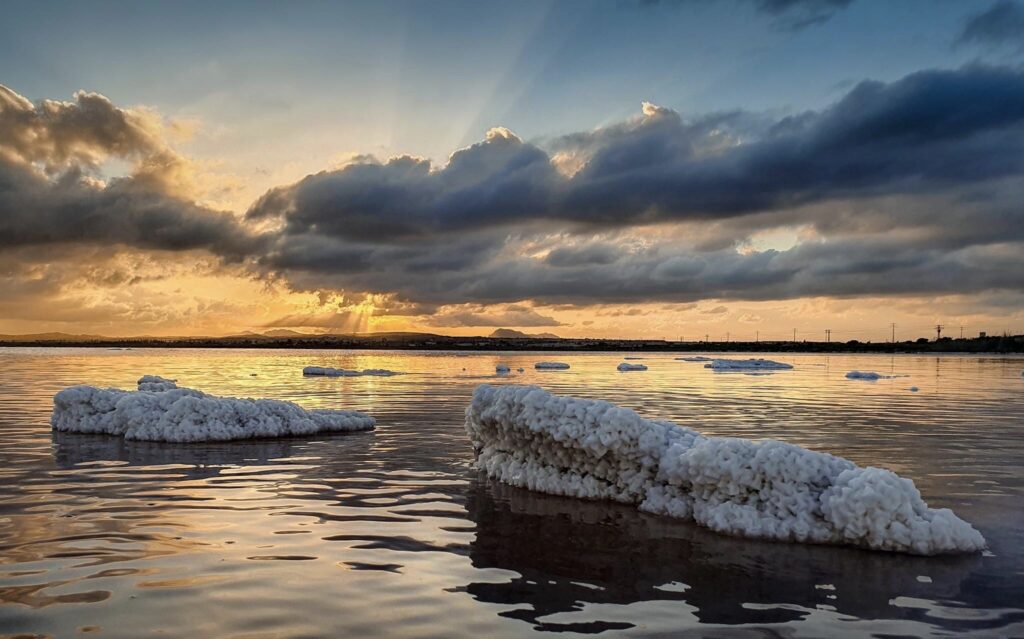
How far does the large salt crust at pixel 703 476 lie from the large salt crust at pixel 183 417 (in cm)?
599

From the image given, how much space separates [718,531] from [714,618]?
294cm

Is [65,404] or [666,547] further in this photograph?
[65,404]

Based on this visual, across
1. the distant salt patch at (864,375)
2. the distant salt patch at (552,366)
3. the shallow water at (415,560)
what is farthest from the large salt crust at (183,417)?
the distant salt patch at (552,366)

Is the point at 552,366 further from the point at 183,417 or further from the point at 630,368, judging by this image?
the point at 183,417

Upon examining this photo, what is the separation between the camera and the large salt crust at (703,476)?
783 centimetres

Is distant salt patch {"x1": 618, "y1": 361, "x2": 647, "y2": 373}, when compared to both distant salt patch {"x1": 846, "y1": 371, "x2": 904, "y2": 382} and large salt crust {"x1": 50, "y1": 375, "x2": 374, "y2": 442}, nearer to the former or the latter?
distant salt patch {"x1": 846, "y1": 371, "x2": 904, "y2": 382}

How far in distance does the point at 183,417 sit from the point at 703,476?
11.3 metres

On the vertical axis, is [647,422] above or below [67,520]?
above

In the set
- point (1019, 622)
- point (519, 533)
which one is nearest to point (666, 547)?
point (519, 533)

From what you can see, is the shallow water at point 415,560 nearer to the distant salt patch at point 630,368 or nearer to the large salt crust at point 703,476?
Answer: the large salt crust at point 703,476

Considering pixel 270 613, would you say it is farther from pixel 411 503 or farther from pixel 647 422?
pixel 647 422

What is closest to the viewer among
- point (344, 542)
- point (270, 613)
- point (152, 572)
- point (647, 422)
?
point (270, 613)

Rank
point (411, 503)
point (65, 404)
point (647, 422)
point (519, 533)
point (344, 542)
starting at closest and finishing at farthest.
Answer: point (344, 542) → point (519, 533) → point (411, 503) → point (647, 422) → point (65, 404)

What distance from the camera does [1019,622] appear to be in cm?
559
